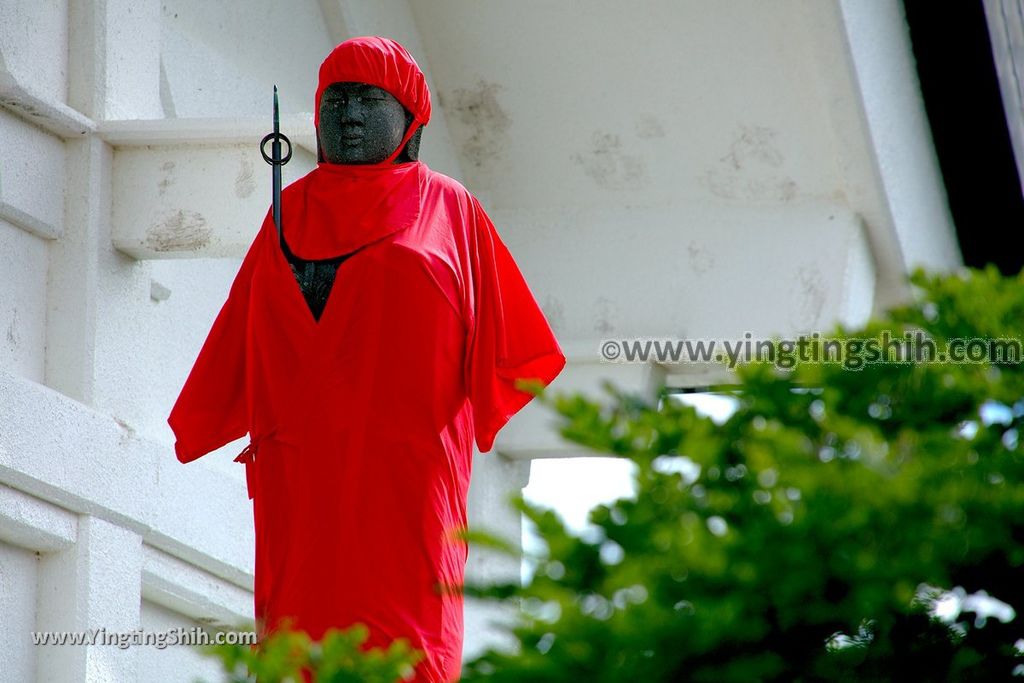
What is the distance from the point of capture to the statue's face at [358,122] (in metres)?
4.67

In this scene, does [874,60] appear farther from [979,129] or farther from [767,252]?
[979,129]

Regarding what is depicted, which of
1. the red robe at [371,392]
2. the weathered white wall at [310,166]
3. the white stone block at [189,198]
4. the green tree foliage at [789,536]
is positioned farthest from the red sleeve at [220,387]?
the green tree foliage at [789,536]

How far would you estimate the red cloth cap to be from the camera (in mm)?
4656

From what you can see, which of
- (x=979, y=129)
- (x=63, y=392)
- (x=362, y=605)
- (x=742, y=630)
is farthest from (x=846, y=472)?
(x=979, y=129)

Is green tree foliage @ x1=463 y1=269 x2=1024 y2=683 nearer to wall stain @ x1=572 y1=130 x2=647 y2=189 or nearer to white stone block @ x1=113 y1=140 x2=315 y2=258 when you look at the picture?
white stone block @ x1=113 y1=140 x2=315 y2=258

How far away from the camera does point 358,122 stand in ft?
15.3

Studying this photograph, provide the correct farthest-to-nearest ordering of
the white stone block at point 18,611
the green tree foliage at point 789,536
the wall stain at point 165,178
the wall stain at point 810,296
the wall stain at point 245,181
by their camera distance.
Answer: the wall stain at point 810,296 → the wall stain at point 165,178 → the wall stain at point 245,181 → the white stone block at point 18,611 → the green tree foliage at point 789,536

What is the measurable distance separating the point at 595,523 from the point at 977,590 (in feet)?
1.95

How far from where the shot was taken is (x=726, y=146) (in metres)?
7.80

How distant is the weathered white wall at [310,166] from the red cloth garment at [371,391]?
0.86 m

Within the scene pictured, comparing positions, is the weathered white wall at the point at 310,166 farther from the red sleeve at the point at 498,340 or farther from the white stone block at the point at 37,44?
the red sleeve at the point at 498,340

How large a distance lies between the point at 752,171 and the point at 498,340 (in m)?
3.30

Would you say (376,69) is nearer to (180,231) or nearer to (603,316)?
(180,231)

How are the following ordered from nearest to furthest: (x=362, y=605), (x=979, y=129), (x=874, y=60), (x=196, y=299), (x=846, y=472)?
(x=846, y=472) < (x=362, y=605) < (x=196, y=299) < (x=874, y=60) < (x=979, y=129)
